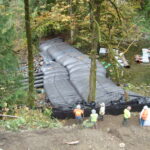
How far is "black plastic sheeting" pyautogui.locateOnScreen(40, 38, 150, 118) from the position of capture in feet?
31.5

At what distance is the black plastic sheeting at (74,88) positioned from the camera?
9.59 m

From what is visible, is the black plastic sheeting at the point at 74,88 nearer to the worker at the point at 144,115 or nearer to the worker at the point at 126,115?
the worker at the point at 126,115

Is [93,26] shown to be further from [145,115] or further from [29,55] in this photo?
[145,115]

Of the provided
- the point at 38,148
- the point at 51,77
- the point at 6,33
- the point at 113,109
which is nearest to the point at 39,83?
the point at 51,77

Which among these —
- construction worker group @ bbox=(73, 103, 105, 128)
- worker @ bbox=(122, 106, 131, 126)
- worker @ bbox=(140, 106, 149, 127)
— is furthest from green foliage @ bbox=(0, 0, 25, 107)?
worker @ bbox=(140, 106, 149, 127)

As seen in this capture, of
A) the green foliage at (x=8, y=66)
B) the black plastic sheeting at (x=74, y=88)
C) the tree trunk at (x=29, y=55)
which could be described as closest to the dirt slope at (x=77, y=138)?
the black plastic sheeting at (x=74, y=88)

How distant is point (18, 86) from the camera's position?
10078 mm

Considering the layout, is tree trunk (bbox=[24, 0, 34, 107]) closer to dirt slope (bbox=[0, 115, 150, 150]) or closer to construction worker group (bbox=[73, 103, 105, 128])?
construction worker group (bbox=[73, 103, 105, 128])

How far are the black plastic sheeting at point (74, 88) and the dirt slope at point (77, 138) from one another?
239cm

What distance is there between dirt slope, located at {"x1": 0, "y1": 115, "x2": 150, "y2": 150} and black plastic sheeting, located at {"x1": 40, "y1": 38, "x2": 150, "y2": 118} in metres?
2.39

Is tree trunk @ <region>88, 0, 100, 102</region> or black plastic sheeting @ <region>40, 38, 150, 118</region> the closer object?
tree trunk @ <region>88, 0, 100, 102</region>

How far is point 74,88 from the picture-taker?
12.1 m

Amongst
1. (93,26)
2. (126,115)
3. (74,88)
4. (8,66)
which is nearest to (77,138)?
(126,115)

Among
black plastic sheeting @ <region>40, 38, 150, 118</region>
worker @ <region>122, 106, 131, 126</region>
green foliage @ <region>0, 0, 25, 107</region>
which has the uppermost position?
green foliage @ <region>0, 0, 25, 107</region>
